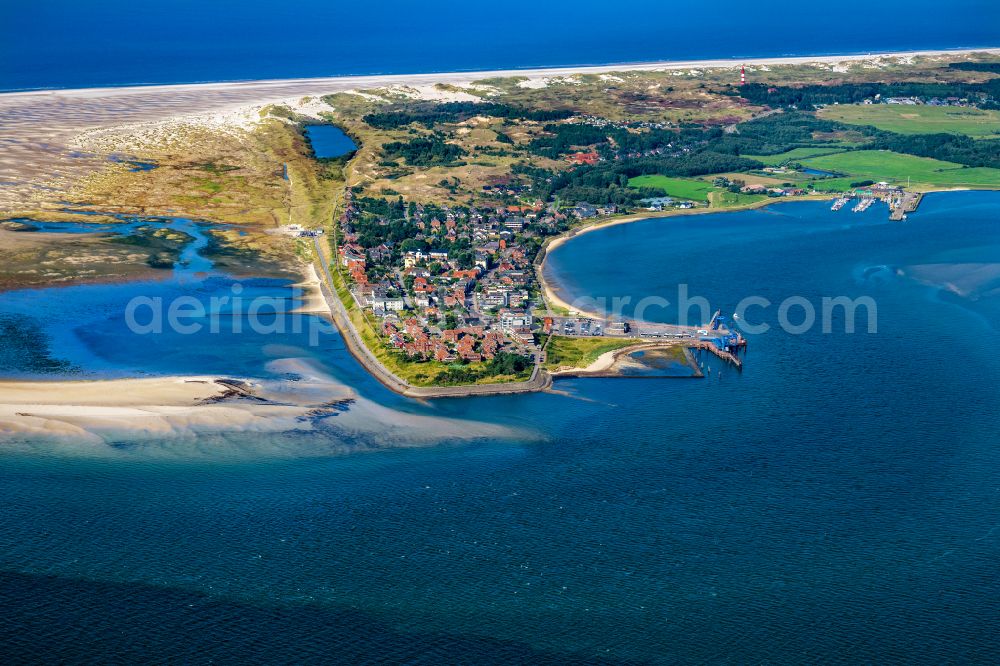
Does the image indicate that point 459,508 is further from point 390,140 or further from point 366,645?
point 390,140

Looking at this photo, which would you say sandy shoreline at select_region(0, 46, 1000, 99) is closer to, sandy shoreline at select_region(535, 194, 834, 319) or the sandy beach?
sandy shoreline at select_region(535, 194, 834, 319)

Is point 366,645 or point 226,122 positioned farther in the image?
point 226,122

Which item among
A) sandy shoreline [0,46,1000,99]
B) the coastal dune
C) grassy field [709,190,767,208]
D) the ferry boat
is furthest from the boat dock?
sandy shoreline [0,46,1000,99]

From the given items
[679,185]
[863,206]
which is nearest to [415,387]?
[863,206]

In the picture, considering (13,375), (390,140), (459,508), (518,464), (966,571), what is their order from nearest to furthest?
1. (966,571)
2. (459,508)
3. (518,464)
4. (13,375)
5. (390,140)

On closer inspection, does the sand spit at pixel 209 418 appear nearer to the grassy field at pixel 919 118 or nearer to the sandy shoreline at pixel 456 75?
the grassy field at pixel 919 118

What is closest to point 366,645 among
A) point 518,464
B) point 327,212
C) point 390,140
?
point 518,464


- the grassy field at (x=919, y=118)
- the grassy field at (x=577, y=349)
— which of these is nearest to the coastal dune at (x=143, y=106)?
the grassy field at (x=919, y=118)
